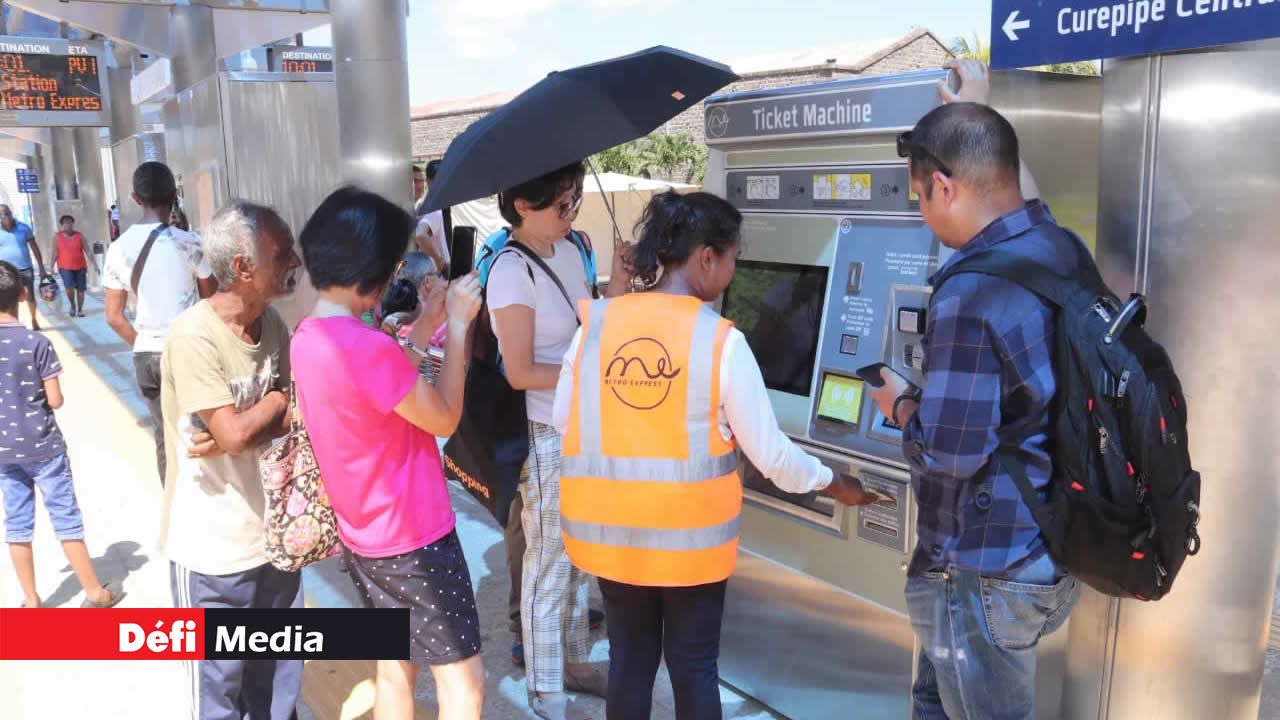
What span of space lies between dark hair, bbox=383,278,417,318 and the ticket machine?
1.02 metres

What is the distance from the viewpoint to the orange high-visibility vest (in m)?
2.15

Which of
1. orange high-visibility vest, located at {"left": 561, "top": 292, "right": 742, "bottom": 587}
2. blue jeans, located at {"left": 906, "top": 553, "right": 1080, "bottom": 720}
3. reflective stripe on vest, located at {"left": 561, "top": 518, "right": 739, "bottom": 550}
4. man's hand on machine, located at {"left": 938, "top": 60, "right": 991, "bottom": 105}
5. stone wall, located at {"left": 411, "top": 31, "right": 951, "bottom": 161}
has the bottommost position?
blue jeans, located at {"left": 906, "top": 553, "right": 1080, "bottom": 720}

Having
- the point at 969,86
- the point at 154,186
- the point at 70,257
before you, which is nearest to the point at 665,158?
the point at 70,257

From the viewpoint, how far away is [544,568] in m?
3.12

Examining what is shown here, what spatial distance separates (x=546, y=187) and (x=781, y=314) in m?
0.83

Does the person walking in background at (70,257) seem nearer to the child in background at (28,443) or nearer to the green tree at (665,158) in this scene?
the child in background at (28,443)

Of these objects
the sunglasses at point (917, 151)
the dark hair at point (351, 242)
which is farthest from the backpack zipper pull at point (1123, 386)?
the dark hair at point (351, 242)

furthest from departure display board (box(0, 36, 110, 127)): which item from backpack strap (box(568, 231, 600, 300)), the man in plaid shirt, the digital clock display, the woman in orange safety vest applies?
the man in plaid shirt

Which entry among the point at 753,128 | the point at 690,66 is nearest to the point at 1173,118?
the point at 753,128

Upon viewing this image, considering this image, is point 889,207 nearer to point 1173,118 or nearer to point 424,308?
point 1173,118

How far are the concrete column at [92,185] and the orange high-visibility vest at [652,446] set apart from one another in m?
19.1

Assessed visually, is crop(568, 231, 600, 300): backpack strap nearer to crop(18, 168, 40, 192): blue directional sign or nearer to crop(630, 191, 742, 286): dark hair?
crop(630, 191, 742, 286): dark hair

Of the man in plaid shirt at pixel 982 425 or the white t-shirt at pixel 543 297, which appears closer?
the man in plaid shirt at pixel 982 425

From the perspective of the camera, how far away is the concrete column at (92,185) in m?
19.1
